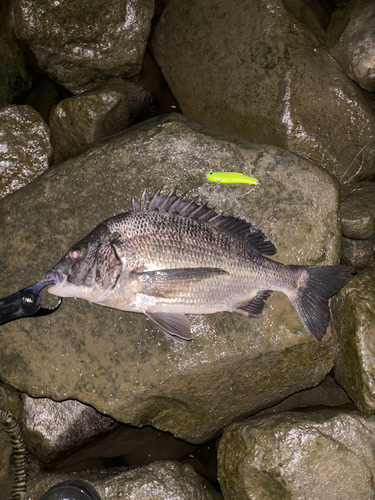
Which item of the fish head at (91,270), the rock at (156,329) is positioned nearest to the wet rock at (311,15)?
the rock at (156,329)

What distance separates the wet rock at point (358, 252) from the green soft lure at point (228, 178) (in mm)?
1708

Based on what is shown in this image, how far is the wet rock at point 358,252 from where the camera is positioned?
4.61m

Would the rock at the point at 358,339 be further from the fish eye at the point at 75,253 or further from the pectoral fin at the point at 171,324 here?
the fish eye at the point at 75,253

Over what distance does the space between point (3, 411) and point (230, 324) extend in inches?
97.1

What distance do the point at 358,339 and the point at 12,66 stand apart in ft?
18.0

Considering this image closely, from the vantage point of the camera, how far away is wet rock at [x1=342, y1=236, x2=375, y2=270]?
15.1ft

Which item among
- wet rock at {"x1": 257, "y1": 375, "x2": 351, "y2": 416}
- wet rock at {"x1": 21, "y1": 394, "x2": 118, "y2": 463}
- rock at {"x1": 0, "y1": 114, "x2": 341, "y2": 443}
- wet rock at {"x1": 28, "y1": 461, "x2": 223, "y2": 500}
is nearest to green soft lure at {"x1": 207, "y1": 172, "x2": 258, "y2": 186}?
rock at {"x1": 0, "y1": 114, "x2": 341, "y2": 443}

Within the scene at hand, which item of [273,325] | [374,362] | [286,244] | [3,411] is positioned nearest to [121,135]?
[286,244]

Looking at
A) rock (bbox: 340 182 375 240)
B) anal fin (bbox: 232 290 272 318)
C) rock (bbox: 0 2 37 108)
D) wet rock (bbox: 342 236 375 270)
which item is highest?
rock (bbox: 0 2 37 108)

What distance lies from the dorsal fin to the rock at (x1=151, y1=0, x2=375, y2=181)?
6.10 feet

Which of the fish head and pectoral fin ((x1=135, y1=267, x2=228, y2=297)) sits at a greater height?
the fish head

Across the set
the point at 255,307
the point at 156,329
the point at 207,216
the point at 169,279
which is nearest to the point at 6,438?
the point at 156,329

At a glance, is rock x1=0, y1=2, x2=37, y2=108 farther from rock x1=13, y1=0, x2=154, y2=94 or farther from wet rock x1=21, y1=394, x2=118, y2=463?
wet rock x1=21, y1=394, x2=118, y2=463

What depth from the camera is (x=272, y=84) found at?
459 centimetres
